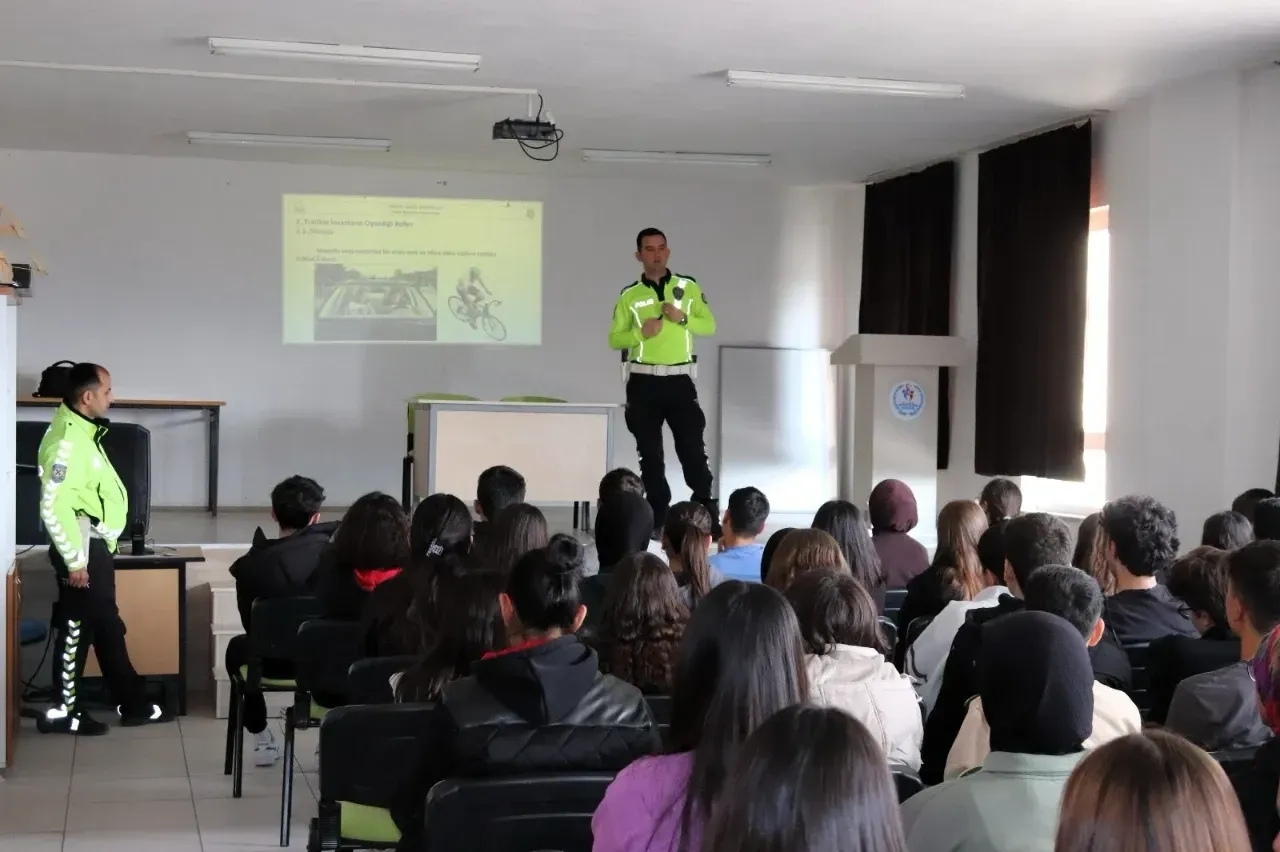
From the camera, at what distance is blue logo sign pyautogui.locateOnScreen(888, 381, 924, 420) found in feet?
27.7

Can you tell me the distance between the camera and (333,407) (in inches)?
384

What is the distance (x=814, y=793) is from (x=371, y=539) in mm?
2538

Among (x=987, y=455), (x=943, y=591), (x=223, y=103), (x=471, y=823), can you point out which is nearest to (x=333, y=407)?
(x=223, y=103)

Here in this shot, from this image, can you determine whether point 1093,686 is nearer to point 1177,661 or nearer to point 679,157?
point 1177,661

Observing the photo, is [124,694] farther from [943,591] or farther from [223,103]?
[223,103]

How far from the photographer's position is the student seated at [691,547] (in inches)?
138

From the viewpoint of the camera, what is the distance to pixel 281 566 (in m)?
4.20

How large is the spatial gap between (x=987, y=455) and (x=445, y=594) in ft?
20.7

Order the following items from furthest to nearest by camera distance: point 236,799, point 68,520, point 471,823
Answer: point 68,520 → point 236,799 → point 471,823

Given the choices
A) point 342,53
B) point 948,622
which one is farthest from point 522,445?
point 948,622

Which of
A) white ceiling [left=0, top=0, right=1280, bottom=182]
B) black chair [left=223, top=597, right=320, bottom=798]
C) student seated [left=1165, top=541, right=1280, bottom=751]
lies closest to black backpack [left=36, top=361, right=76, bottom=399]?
white ceiling [left=0, top=0, right=1280, bottom=182]

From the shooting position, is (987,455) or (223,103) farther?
(987,455)

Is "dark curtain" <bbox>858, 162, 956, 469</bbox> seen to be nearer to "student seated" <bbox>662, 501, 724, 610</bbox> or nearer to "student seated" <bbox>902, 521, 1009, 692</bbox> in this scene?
"student seated" <bbox>662, 501, 724, 610</bbox>

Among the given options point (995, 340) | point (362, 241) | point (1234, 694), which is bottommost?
point (1234, 694)
